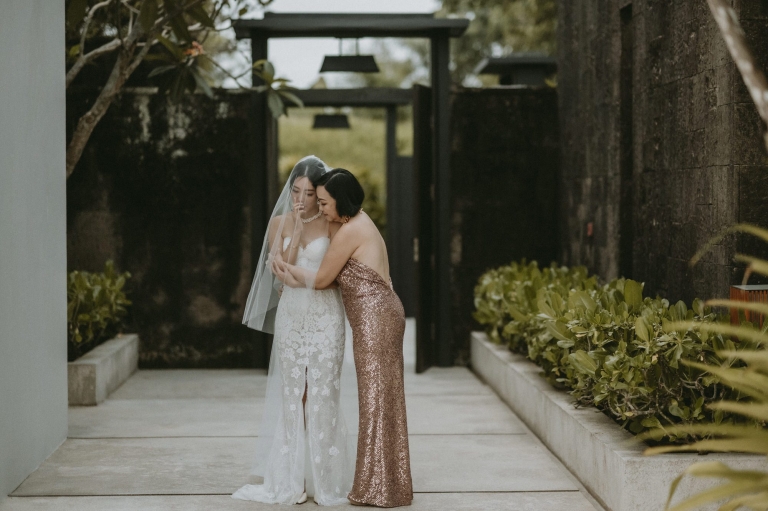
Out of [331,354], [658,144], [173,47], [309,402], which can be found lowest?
[309,402]

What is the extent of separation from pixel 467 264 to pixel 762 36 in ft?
15.9

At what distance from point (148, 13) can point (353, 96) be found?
379cm

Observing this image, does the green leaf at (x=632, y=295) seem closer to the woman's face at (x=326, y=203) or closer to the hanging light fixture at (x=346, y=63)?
the woman's face at (x=326, y=203)

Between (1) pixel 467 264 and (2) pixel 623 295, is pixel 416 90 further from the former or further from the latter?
Result: (2) pixel 623 295

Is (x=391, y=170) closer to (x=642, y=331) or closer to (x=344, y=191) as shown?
(x=344, y=191)

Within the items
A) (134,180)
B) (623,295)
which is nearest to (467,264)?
(134,180)

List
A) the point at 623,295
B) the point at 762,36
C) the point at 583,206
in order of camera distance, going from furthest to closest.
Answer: the point at 583,206
the point at 623,295
the point at 762,36

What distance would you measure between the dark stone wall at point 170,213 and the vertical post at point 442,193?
183 centimetres

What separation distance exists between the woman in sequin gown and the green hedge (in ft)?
3.22

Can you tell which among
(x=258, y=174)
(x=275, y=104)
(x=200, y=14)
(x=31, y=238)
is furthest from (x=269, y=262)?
(x=258, y=174)

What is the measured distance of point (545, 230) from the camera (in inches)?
383

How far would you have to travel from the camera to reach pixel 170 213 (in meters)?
9.55

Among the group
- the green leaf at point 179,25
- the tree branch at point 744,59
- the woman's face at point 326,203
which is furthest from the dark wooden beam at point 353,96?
the tree branch at point 744,59

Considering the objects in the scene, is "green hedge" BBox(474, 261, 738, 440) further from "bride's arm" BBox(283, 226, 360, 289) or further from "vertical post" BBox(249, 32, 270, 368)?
"vertical post" BBox(249, 32, 270, 368)
